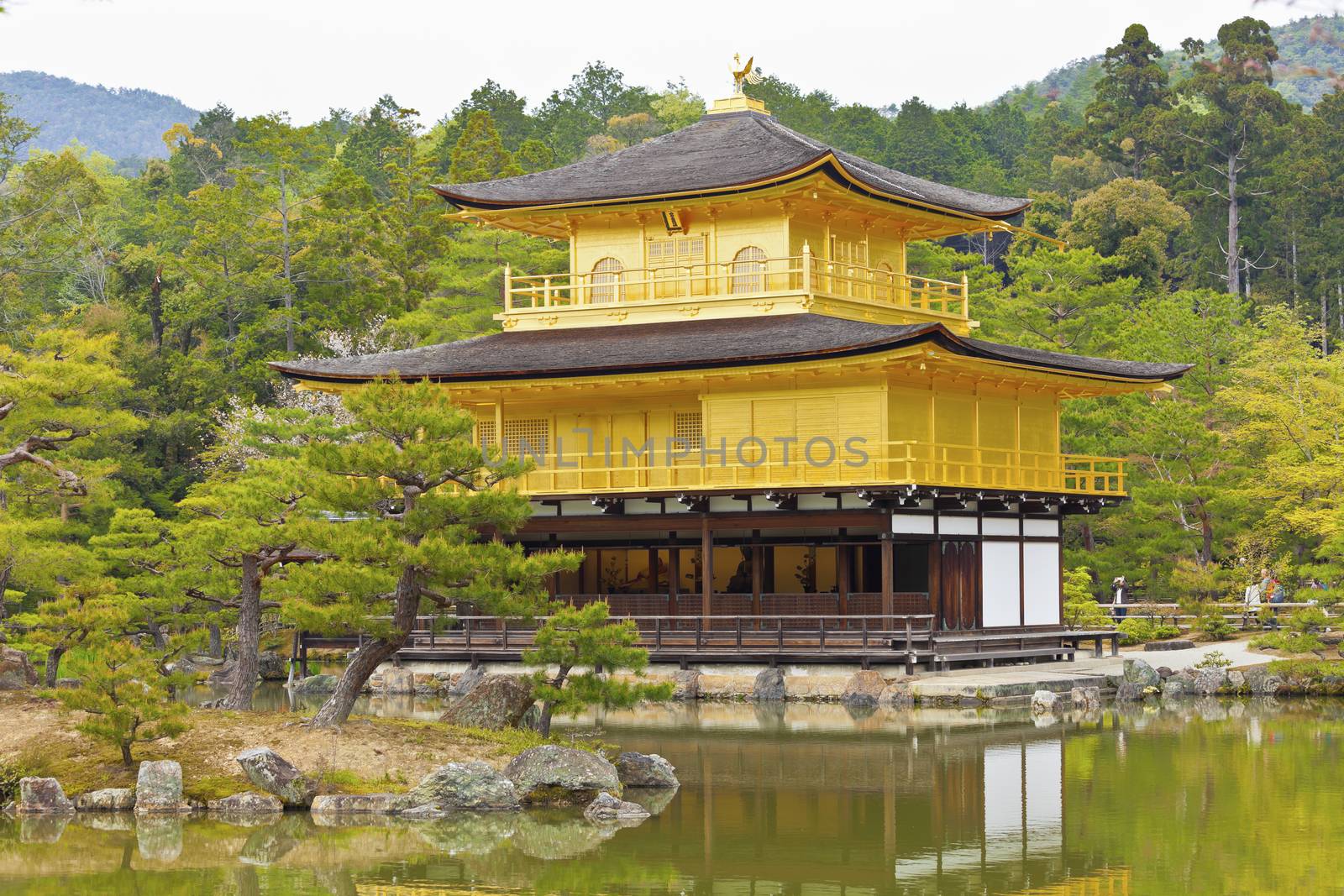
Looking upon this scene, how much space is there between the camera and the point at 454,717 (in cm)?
2350

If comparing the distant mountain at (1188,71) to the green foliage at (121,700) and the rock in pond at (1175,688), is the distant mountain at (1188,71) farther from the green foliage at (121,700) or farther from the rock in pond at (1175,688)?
the green foliage at (121,700)

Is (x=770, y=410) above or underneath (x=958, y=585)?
above

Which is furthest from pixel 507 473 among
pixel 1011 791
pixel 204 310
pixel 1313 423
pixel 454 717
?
pixel 204 310

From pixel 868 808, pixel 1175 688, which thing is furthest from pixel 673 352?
pixel 868 808

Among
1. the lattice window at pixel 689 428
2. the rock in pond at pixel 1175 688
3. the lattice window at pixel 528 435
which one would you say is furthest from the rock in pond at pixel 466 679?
the rock in pond at pixel 1175 688

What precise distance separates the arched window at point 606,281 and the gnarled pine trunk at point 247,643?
566 inches

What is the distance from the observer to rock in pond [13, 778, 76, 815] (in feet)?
65.8

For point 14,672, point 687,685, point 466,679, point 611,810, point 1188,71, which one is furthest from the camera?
point 1188,71

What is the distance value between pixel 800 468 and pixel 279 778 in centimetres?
1629

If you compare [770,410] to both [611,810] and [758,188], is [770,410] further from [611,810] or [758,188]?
[611,810]

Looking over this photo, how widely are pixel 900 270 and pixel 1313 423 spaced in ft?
38.6

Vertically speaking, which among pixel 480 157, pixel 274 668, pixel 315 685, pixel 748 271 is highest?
pixel 480 157

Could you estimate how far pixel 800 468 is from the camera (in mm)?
34500

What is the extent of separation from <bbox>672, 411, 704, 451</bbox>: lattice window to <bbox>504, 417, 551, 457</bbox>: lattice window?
3.05 m
